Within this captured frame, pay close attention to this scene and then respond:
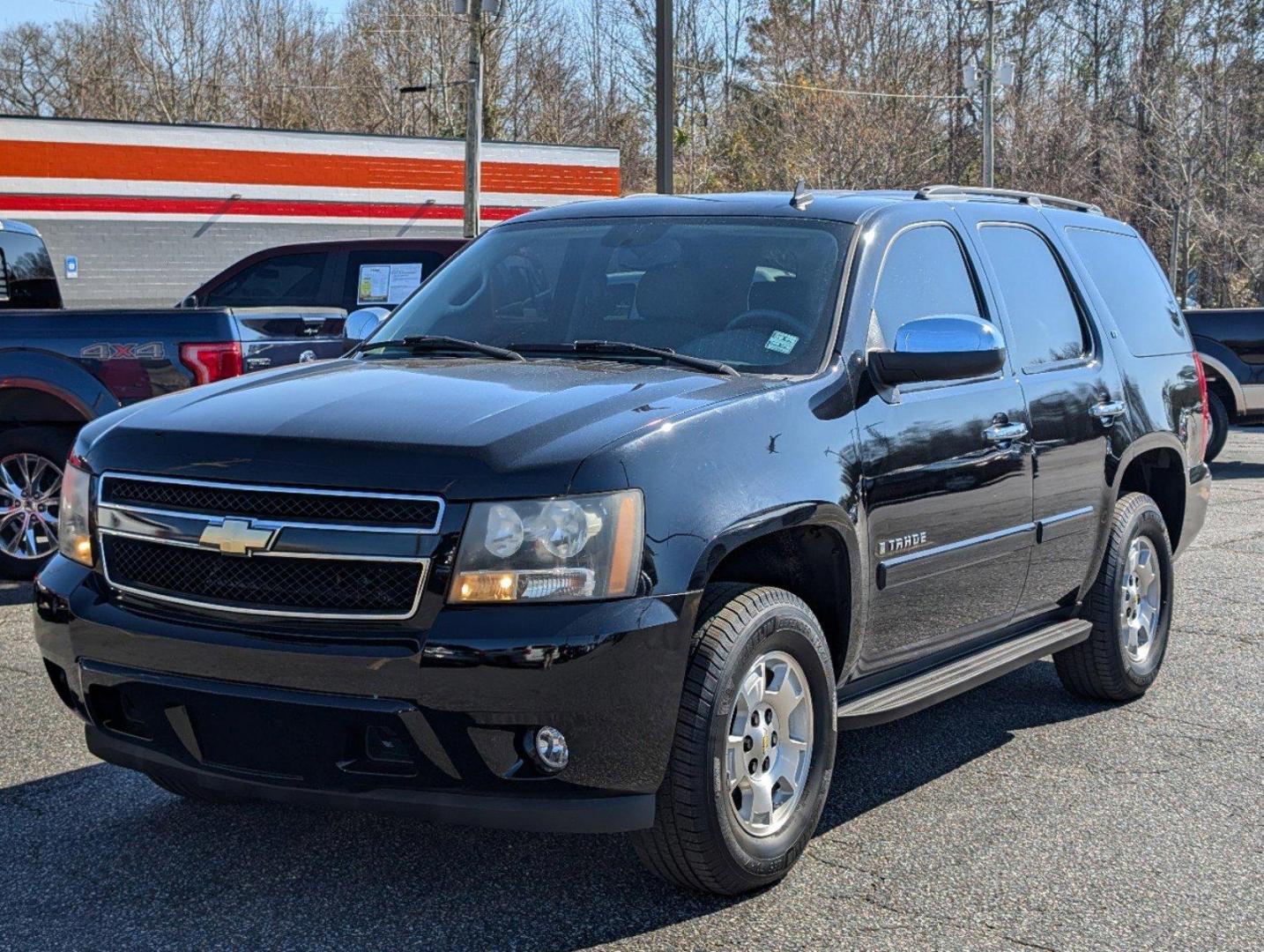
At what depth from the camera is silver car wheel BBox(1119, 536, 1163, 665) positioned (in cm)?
597

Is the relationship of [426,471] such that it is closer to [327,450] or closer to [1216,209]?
[327,450]

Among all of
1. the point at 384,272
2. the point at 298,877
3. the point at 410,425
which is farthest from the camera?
the point at 384,272

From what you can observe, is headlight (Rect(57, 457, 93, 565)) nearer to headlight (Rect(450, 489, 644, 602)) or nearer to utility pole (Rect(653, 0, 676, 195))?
headlight (Rect(450, 489, 644, 602))

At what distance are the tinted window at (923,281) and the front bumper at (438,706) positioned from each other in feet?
5.36

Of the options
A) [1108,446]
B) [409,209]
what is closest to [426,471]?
[1108,446]

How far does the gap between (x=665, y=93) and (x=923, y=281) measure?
13.8m

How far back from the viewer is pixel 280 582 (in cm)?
352

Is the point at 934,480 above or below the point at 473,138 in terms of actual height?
below

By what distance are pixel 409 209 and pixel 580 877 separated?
31.7 meters

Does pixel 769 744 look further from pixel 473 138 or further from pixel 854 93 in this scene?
pixel 854 93

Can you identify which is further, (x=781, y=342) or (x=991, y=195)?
(x=991, y=195)

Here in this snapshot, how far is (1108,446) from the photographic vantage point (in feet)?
18.9

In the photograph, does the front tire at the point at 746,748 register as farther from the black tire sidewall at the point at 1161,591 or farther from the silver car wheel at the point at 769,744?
the black tire sidewall at the point at 1161,591

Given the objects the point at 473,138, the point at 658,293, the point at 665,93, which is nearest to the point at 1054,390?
the point at 658,293
